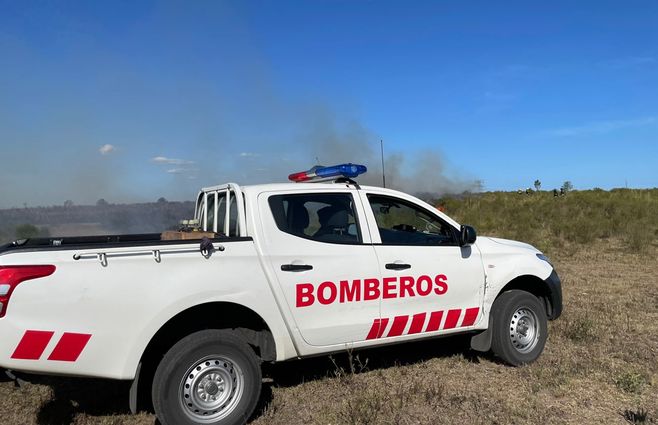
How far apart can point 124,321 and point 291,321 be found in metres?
1.26

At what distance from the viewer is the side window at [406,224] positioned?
16.2 ft

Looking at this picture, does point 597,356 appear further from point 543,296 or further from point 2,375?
point 2,375

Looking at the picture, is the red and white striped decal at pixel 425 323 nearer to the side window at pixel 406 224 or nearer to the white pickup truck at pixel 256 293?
the white pickup truck at pixel 256 293

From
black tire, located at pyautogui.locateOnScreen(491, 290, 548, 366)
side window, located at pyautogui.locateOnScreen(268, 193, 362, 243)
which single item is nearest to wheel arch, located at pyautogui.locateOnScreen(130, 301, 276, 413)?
side window, located at pyautogui.locateOnScreen(268, 193, 362, 243)

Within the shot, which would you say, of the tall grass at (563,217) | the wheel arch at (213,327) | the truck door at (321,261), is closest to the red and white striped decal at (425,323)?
the truck door at (321,261)

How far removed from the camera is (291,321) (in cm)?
423

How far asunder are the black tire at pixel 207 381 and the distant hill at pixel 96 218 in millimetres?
2668

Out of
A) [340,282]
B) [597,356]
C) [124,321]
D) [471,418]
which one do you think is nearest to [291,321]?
[340,282]

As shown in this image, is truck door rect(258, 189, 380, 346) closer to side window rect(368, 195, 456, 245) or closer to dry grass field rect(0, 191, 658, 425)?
side window rect(368, 195, 456, 245)

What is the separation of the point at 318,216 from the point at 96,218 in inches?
259

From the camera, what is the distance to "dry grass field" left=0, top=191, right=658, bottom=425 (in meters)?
4.29

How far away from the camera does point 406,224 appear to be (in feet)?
17.0

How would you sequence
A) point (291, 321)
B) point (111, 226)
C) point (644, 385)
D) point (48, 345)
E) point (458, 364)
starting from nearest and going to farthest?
point (48, 345), point (291, 321), point (644, 385), point (458, 364), point (111, 226)

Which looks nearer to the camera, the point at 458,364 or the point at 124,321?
the point at 124,321
